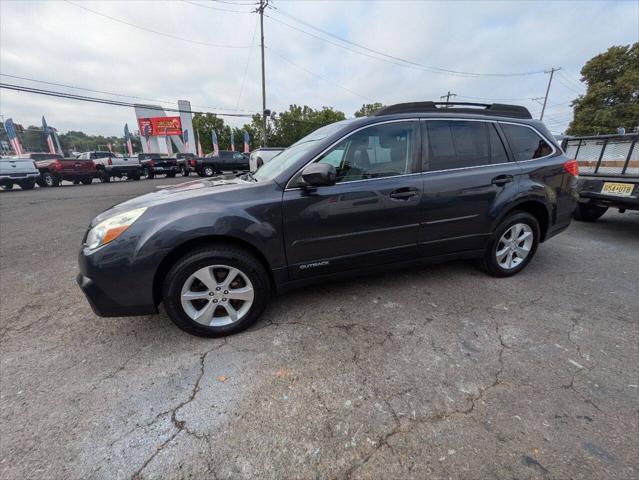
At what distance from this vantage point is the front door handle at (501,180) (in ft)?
9.71

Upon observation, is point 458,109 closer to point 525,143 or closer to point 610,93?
point 525,143

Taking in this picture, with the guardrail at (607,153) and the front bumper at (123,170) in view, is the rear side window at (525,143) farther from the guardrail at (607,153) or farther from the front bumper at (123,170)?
the front bumper at (123,170)

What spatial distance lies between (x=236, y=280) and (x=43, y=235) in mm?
5430

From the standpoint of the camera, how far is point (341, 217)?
248 cm

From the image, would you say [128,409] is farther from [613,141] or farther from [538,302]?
[613,141]

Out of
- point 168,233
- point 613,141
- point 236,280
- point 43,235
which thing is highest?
point 613,141

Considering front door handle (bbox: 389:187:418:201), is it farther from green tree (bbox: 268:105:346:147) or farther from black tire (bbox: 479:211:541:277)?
green tree (bbox: 268:105:346:147)

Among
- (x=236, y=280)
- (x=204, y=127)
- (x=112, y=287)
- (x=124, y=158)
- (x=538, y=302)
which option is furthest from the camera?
(x=204, y=127)

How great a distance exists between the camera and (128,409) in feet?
5.79

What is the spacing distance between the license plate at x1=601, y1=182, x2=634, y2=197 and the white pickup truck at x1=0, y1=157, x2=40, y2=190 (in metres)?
20.6

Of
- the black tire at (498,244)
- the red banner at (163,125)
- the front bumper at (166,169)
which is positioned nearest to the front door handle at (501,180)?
the black tire at (498,244)

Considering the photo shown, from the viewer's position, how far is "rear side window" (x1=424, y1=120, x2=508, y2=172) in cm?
279

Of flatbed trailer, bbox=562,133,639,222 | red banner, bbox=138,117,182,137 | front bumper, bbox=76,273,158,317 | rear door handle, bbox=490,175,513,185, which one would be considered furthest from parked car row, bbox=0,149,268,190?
red banner, bbox=138,117,182,137

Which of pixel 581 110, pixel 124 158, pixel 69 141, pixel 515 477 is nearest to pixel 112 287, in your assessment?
pixel 515 477
